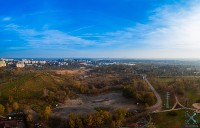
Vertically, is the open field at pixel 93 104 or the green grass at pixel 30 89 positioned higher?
the green grass at pixel 30 89

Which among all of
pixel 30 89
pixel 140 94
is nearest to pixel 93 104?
pixel 140 94

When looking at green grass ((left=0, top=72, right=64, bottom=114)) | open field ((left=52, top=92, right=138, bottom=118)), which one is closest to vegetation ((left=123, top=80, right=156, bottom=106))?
open field ((left=52, top=92, right=138, bottom=118))

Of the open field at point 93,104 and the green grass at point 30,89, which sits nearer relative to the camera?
the open field at point 93,104

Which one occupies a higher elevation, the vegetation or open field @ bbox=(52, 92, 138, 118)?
the vegetation

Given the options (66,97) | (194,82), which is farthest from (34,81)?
(194,82)

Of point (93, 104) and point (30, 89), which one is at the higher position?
point (30, 89)

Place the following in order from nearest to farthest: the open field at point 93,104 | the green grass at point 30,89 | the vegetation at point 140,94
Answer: the open field at point 93,104 < the vegetation at point 140,94 < the green grass at point 30,89

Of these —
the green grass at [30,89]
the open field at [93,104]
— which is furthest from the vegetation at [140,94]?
the green grass at [30,89]

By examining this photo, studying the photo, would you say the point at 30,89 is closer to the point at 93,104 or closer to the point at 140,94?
the point at 93,104

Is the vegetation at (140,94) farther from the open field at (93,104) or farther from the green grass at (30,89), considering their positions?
the green grass at (30,89)

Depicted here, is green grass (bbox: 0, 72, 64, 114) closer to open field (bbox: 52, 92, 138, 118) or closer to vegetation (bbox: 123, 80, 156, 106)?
open field (bbox: 52, 92, 138, 118)

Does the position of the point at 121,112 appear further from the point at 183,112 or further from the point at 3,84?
the point at 3,84

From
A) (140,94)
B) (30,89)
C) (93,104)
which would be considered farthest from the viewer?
(30,89)
